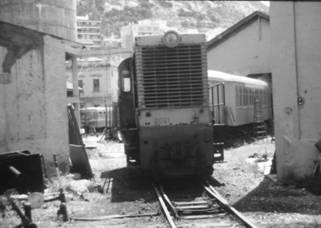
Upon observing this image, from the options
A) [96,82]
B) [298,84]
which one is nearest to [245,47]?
[96,82]

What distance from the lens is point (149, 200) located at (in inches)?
417

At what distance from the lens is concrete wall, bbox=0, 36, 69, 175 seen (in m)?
12.6

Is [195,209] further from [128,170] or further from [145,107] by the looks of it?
[128,170]

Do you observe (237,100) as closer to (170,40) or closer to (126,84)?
(126,84)

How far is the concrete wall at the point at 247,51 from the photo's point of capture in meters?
35.9

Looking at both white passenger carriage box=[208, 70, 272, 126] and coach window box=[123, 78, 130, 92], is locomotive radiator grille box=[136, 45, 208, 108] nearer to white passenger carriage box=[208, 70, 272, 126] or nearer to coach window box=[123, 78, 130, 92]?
coach window box=[123, 78, 130, 92]

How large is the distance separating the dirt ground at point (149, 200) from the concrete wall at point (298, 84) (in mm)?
736

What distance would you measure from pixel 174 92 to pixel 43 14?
793 centimetres

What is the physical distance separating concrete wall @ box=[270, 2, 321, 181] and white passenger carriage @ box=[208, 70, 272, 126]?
6.74 m

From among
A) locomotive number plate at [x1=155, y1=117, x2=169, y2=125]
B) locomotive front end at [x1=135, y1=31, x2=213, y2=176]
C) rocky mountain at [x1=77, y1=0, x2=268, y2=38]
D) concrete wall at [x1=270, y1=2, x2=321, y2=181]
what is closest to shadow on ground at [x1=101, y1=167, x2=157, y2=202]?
locomotive front end at [x1=135, y1=31, x2=213, y2=176]

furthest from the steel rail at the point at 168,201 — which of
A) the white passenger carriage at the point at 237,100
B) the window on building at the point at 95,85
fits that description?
the window on building at the point at 95,85

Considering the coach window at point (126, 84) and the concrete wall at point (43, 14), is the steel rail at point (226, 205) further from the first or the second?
the concrete wall at point (43, 14)

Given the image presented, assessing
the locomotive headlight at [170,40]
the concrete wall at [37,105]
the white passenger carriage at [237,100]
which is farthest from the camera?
the white passenger carriage at [237,100]

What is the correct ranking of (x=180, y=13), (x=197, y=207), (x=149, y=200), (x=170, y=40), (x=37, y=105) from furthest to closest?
1. (x=180, y=13)
2. (x=37, y=105)
3. (x=170, y=40)
4. (x=149, y=200)
5. (x=197, y=207)
